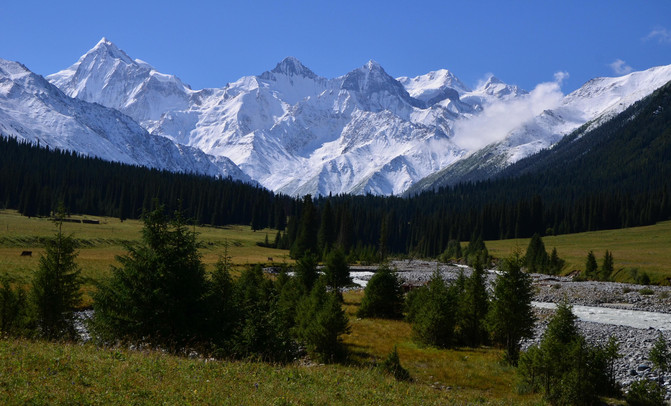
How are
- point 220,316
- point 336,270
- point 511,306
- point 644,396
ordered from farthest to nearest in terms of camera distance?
point 336,270 → point 511,306 → point 220,316 → point 644,396

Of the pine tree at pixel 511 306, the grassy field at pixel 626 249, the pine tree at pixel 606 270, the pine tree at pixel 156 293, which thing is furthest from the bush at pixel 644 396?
the pine tree at pixel 606 270

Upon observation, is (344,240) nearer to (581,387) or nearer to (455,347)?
(455,347)

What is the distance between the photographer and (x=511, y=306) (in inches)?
1131

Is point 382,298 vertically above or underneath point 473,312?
underneath

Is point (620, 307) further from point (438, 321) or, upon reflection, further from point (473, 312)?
point (438, 321)

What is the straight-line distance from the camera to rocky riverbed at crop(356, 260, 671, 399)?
2919 cm

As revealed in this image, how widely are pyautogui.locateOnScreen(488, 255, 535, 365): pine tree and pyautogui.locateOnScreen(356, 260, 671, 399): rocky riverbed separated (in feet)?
9.74

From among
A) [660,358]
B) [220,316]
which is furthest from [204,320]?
[660,358]

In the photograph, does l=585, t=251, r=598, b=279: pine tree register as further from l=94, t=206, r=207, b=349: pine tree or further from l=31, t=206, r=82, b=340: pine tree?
l=31, t=206, r=82, b=340: pine tree

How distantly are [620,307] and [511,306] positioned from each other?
3400 centimetres

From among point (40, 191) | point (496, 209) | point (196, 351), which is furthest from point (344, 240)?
point (196, 351)

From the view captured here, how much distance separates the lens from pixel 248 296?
30828mm

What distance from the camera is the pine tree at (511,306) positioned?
1128 inches

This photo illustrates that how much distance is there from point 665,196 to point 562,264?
99380mm
